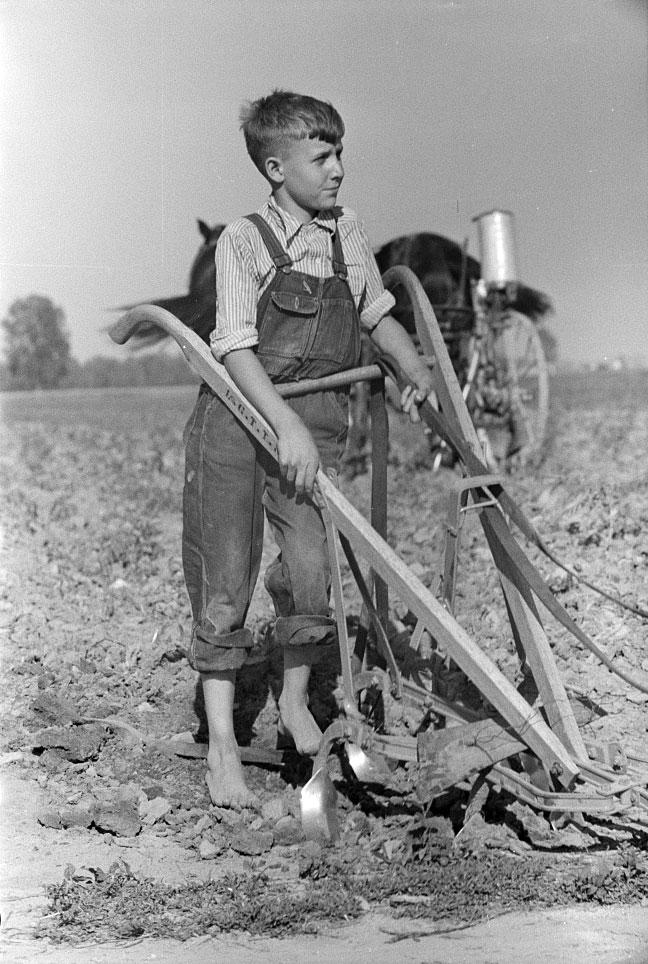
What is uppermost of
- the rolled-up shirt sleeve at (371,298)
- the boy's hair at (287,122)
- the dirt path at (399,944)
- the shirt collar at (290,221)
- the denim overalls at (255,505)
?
the boy's hair at (287,122)

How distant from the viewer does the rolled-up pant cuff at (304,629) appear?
3012mm

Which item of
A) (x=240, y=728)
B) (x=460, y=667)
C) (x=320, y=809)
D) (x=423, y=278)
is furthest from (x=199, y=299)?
(x=320, y=809)

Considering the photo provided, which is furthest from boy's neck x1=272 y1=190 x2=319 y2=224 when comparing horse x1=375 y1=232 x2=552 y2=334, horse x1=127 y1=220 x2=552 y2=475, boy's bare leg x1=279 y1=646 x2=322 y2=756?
horse x1=375 y1=232 x2=552 y2=334

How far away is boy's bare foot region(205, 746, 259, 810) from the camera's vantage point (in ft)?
9.89

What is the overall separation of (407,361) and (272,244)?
0.45 m

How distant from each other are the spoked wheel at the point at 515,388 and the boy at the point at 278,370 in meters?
4.63

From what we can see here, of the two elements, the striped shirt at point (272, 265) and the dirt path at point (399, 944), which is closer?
the dirt path at point (399, 944)

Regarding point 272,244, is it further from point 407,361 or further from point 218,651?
point 218,651

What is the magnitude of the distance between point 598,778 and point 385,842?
0.57 metres

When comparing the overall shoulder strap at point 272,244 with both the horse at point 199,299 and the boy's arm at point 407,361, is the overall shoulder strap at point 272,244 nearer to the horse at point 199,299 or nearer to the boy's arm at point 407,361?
the boy's arm at point 407,361

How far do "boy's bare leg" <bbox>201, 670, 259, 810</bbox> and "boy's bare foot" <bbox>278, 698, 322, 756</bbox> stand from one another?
164mm

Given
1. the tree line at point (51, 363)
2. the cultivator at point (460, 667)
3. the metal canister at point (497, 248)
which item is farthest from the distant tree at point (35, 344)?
the cultivator at point (460, 667)

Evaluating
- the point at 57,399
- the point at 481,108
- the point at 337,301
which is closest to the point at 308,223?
the point at 337,301

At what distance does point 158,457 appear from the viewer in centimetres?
756
